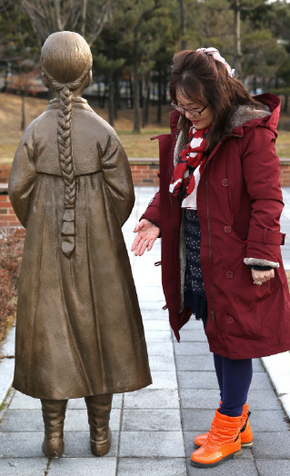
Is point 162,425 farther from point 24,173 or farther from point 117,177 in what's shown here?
point 24,173

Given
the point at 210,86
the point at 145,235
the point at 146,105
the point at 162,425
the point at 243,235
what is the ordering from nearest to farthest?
the point at 210,86
the point at 243,235
the point at 145,235
the point at 162,425
the point at 146,105

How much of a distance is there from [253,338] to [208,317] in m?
0.21

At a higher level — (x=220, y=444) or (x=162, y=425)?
(x=220, y=444)

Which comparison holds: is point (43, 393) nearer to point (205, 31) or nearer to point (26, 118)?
point (205, 31)

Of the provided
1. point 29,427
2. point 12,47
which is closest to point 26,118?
point 12,47

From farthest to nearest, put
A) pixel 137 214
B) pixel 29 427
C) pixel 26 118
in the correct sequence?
pixel 26 118
pixel 137 214
pixel 29 427

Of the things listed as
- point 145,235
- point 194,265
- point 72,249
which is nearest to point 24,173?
point 72,249

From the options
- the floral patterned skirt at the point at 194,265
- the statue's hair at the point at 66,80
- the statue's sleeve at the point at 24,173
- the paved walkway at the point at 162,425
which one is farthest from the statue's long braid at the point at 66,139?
the paved walkway at the point at 162,425

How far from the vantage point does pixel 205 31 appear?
30344mm

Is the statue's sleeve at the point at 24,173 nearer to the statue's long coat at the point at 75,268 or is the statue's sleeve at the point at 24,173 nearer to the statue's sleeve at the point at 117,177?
the statue's long coat at the point at 75,268

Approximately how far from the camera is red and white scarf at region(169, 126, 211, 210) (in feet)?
8.09

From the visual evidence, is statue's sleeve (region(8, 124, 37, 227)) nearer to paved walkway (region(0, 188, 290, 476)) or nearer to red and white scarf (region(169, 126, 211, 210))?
red and white scarf (region(169, 126, 211, 210))

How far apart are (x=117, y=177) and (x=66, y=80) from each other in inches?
18.0

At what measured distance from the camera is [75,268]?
252 centimetres
